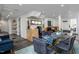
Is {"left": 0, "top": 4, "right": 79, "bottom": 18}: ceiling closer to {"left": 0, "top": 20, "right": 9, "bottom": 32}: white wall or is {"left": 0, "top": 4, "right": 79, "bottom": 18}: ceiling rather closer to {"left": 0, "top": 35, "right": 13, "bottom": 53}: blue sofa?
{"left": 0, "top": 20, "right": 9, "bottom": 32}: white wall

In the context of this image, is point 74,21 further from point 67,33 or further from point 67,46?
point 67,46

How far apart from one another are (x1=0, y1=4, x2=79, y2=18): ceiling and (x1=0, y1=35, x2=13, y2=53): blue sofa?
43 centimetres

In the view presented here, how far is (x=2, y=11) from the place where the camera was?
2.14 meters

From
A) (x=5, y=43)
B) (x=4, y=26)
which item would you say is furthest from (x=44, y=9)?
(x=5, y=43)

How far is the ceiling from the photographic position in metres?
2.15

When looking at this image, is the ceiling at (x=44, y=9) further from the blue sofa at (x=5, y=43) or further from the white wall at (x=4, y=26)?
the blue sofa at (x=5, y=43)

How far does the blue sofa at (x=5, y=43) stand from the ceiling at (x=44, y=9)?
433 mm

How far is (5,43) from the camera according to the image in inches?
84.7

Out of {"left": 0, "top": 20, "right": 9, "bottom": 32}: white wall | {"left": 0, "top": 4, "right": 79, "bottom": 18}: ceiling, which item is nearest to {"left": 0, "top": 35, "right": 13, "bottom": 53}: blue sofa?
{"left": 0, "top": 20, "right": 9, "bottom": 32}: white wall

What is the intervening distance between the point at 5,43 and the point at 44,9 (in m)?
1.02

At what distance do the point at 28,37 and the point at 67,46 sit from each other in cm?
79

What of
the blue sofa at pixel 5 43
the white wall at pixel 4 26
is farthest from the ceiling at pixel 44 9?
the blue sofa at pixel 5 43

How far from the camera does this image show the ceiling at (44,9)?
2.15m
